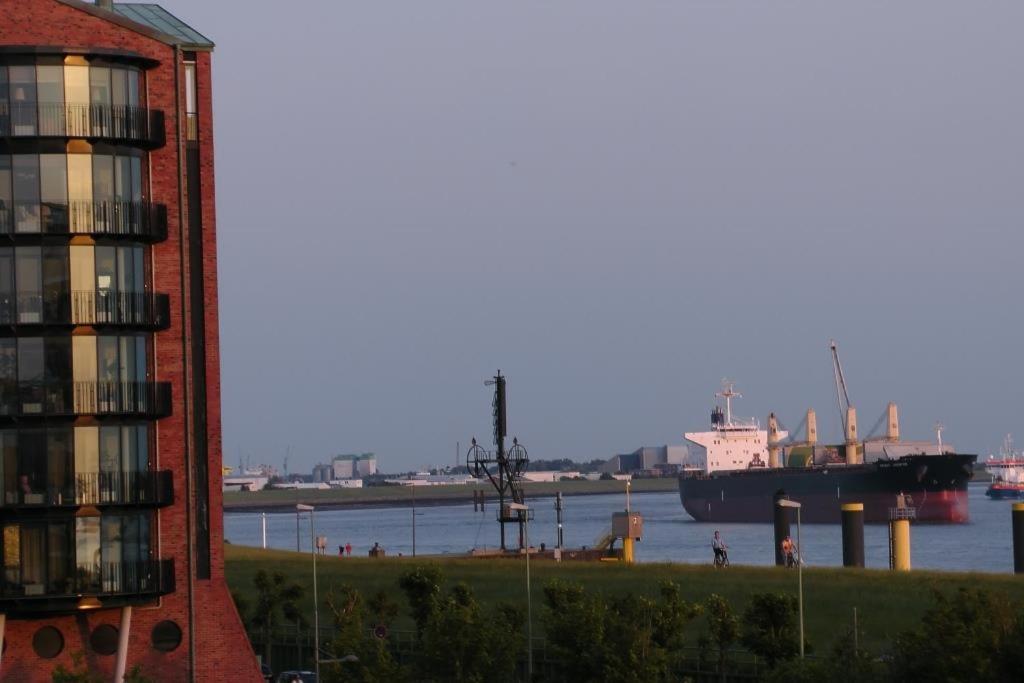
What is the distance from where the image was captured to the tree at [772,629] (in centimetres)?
4025

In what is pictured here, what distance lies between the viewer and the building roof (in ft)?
135

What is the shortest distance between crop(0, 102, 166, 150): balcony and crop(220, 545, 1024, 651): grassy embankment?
61.3 ft

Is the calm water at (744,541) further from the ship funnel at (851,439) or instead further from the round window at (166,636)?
the round window at (166,636)

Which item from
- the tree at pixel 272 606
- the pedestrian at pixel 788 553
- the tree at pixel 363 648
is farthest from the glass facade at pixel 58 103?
the pedestrian at pixel 788 553

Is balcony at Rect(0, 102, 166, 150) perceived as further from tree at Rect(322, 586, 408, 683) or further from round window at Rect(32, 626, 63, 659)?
tree at Rect(322, 586, 408, 683)

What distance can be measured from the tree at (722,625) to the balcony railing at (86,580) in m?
12.6

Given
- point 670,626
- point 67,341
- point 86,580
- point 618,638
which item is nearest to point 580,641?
point 618,638

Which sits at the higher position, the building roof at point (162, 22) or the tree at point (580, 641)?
the building roof at point (162, 22)

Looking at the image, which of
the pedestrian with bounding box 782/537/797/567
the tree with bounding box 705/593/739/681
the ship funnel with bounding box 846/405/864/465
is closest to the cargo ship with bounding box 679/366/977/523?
the ship funnel with bounding box 846/405/864/465

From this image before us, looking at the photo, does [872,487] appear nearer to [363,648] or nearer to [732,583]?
[732,583]

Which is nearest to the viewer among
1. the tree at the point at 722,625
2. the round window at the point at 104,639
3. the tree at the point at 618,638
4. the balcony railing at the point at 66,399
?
the balcony railing at the point at 66,399

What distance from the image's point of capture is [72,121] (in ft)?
125

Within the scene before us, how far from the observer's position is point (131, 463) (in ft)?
128

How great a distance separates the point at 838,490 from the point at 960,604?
12182 centimetres
